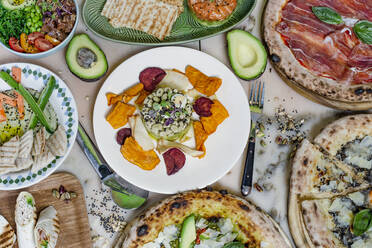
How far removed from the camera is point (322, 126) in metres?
3.04

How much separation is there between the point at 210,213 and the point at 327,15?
192cm

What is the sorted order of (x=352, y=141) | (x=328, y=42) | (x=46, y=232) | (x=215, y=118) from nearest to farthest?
(x=46, y=232)
(x=215, y=118)
(x=352, y=141)
(x=328, y=42)

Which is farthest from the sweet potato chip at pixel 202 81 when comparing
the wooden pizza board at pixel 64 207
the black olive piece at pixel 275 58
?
the wooden pizza board at pixel 64 207

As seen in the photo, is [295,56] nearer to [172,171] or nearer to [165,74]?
[165,74]

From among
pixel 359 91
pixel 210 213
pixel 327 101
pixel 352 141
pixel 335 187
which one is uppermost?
pixel 359 91

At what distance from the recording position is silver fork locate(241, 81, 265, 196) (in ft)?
9.55

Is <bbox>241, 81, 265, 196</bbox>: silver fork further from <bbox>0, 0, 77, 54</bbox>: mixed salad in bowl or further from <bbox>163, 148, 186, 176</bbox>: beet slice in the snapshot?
<bbox>0, 0, 77, 54</bbox>: mixed salad in bowl

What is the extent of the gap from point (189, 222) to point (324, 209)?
110 cm

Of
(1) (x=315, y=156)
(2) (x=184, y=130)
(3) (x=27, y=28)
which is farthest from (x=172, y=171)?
(3) (x=27, y=28)

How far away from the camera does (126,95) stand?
110 inches

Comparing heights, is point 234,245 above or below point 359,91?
below

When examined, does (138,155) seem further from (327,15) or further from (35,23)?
(327,15)

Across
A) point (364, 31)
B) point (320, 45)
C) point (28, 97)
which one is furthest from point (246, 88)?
point (28, 97)

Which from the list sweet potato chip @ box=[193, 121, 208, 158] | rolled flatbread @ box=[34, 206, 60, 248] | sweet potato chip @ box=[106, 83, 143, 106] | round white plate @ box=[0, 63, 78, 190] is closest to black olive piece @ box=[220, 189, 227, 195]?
sweet potato chip @ box=[193, 121, 208, 158]
